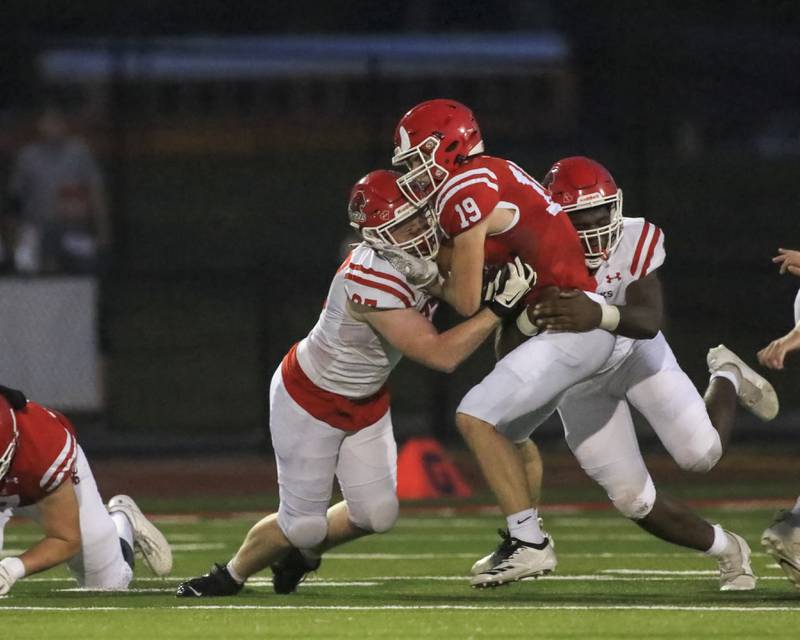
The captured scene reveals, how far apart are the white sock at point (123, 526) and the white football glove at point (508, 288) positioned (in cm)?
198

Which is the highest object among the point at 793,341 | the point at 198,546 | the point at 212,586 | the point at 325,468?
the point at 793,341

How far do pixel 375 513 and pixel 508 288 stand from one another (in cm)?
105

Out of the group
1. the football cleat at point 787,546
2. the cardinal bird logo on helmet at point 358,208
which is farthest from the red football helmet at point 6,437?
the football cleat at point 787,546

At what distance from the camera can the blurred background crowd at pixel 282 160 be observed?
14.2 m

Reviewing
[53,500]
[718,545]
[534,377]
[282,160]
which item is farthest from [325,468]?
[282,160]

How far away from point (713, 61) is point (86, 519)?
1704 centimetres

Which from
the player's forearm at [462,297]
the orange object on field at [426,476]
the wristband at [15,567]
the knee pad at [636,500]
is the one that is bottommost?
the orange object on field at [426,476]

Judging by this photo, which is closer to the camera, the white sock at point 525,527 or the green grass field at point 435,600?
the green grass field at point 435,600

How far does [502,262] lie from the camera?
23.8ft

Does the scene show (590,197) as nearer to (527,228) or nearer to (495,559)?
(527,228)

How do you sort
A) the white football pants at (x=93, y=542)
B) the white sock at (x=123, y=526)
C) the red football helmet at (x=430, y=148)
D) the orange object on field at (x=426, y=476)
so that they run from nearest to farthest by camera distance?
the red football helmet at (x=430, y=148), the white football pants at (x=93, y=542), the white sock at (x=123, y=526), the orange object on field at (x=426, y=476)

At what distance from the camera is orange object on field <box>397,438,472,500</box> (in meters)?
12.0

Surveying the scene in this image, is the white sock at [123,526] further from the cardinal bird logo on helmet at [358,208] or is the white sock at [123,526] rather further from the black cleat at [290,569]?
the cardinal bird logo on helmet at [358,208]

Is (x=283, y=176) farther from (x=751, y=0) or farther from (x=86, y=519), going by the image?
(x=86, y=519)
